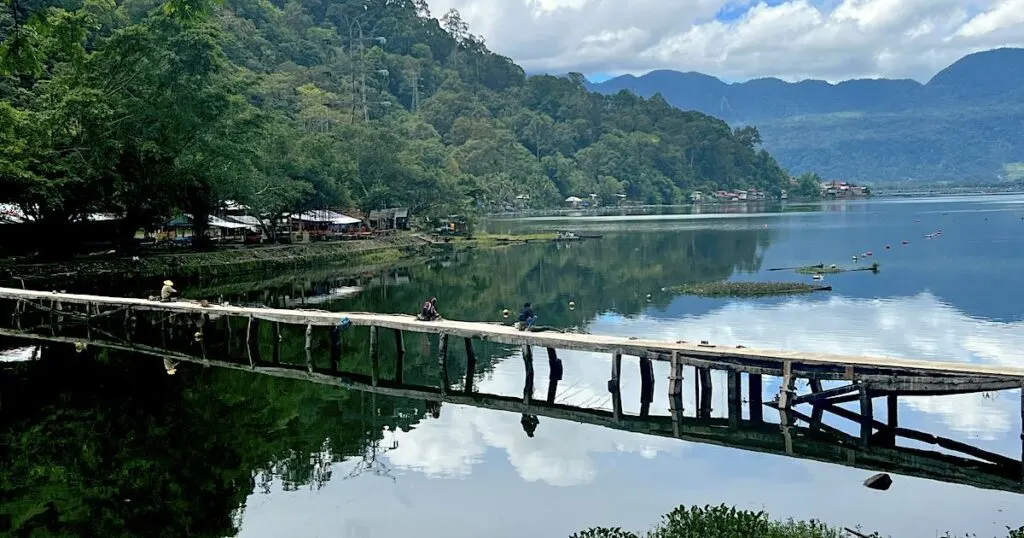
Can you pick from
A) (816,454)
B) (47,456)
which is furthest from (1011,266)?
(47,456)

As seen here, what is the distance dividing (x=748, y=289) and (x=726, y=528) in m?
34.7

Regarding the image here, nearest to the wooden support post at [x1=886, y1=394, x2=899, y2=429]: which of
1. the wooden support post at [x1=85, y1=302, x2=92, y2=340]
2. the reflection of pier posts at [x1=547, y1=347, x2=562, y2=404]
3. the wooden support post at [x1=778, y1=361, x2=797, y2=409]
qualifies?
the wooden support post at [x1=778, y1=361, x2=797, y2=409]

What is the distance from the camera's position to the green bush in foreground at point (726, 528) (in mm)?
13812

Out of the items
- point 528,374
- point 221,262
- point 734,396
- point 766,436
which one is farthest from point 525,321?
point 221,262

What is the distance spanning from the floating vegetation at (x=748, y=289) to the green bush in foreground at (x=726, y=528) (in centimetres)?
3207

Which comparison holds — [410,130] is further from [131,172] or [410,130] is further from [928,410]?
[928,410]

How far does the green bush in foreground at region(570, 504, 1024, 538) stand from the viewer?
544 inches

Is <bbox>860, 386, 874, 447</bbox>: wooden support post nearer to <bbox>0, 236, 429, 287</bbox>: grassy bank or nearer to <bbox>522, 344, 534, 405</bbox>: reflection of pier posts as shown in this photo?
<bbox>522, 344, 534, 405</bbox>: reflection of pier posts

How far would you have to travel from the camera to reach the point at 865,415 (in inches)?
794

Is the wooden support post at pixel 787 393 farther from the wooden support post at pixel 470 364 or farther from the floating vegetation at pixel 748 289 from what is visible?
the floating vegetation at pixel 748 289

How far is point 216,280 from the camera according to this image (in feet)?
172

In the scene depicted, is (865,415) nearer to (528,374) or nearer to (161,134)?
(528,374)

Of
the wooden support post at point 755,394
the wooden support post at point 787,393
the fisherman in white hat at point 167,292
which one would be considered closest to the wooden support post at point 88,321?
the fisherman in white hat at point 167,292

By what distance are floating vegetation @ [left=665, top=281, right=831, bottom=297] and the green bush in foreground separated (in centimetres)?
3207
